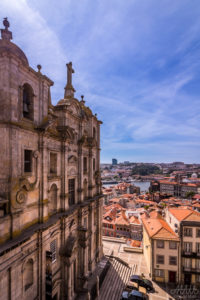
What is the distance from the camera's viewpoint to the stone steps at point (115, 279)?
22.6 meters

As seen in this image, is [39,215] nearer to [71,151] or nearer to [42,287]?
[42,287]

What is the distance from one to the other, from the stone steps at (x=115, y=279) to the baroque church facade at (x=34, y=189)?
→ 3.95 m

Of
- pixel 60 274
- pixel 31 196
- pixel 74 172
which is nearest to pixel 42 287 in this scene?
pixel 60 274

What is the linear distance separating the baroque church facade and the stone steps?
3.95 metres

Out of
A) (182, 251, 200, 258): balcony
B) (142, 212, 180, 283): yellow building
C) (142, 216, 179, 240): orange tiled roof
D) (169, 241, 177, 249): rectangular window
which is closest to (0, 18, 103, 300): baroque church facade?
(142, 212, 180, 283): yellow building

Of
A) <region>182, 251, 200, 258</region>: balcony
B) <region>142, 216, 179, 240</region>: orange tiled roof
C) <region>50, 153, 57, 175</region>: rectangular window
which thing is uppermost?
<region>50, 153, 57, 175</region>: rectangular window

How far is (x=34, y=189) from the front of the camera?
13.9 meters

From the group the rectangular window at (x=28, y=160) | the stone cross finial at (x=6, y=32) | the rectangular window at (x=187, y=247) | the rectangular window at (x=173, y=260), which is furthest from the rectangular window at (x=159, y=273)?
the stone cross finial at (x=6, y=32)

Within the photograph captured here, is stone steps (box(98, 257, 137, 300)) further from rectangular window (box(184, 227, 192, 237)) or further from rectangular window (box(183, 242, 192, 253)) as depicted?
rectangular window (box(184, 227, 192, 237))

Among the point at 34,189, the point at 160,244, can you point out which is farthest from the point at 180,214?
the point at 34,189

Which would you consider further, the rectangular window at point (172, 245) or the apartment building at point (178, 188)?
the apartment building at point (178, 188)

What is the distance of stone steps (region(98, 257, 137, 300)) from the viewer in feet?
74.2

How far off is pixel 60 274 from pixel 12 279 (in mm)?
8249

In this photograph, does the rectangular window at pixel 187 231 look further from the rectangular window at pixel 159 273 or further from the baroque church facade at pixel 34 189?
the baroque church facade at pixel 34 189
